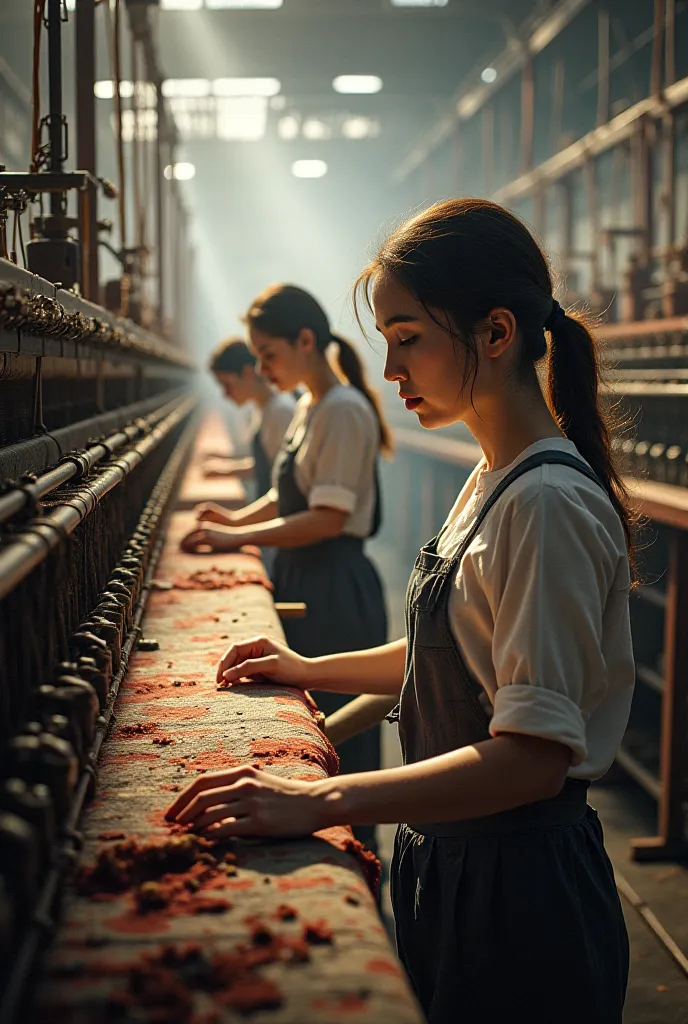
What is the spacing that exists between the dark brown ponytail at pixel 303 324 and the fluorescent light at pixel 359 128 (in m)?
16.0

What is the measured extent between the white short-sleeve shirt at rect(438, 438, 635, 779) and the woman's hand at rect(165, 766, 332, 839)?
0.23 meters

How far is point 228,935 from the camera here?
1035 mm

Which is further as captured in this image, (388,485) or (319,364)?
(388,485)

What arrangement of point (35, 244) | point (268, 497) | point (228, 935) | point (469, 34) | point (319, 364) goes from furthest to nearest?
point (469, 34) → point (268, 497) → point (319, 364) → point (35, 244) → point (228, 935)

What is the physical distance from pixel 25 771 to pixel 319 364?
2.39 meters

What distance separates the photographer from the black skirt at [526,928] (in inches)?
54.5

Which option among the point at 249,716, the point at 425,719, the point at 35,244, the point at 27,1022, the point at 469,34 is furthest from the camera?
the point at 469,34

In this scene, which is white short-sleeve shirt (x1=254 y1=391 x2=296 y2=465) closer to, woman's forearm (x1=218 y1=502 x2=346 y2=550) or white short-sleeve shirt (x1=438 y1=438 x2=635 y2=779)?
woman's forearm (x1=218 y1=502 x2=346 y2=550)

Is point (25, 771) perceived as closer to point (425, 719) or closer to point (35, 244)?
point (425, 719)

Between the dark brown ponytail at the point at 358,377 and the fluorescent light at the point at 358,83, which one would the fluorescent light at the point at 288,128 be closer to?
the fluorescent light at the point at 358,83

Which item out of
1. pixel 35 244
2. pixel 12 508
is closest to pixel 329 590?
pixel 35 244

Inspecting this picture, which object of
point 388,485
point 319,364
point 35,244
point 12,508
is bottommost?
point 388,485

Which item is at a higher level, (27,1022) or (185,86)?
(185,86)

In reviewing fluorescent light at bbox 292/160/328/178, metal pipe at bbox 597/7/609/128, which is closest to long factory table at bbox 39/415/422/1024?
metal pipe at bbox 597/7/609/128
